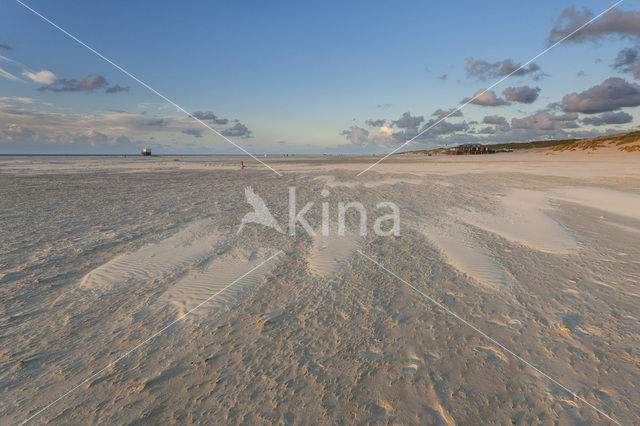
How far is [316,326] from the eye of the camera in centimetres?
373

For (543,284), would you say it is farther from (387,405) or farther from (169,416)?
(169,416)

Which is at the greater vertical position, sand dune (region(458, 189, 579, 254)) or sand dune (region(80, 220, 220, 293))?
sand dune (region(458, 189, 579, 254))

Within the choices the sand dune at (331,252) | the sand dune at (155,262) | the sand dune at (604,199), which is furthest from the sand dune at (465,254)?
the sand dune at (604,199)

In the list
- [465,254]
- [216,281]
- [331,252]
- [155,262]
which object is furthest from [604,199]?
[155,262]

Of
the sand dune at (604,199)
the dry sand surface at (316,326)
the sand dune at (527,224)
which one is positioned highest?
the sand dune at (604,199)

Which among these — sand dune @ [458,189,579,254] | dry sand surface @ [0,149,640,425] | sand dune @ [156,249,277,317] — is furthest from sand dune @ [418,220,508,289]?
sand dune @ [156,249,277,317]

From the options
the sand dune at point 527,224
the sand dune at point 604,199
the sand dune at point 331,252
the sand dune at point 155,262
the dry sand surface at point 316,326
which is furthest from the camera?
the sand dune at point 604,199

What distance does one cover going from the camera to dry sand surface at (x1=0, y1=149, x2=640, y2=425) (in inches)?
102

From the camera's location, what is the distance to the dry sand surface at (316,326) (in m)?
2.58

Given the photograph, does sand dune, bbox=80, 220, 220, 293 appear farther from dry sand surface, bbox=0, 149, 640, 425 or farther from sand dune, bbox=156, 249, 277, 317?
sand dune, bbox=156, 249, 277, 317

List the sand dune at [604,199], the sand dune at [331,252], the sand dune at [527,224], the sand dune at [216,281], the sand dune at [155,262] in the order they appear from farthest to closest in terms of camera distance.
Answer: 1. the sand dune at [604,199]
2. the sand dune at [527,224]
3. the sand dune at [331,252]
4. the sand dune at [155,262]
5. the sand dune at [216,281]

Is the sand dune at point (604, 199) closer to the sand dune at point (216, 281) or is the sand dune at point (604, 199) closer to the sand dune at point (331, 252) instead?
the sand dune at point (331, 252)

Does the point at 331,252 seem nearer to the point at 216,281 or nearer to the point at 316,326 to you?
the point at 216,281

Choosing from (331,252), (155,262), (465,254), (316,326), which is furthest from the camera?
(331,252)
